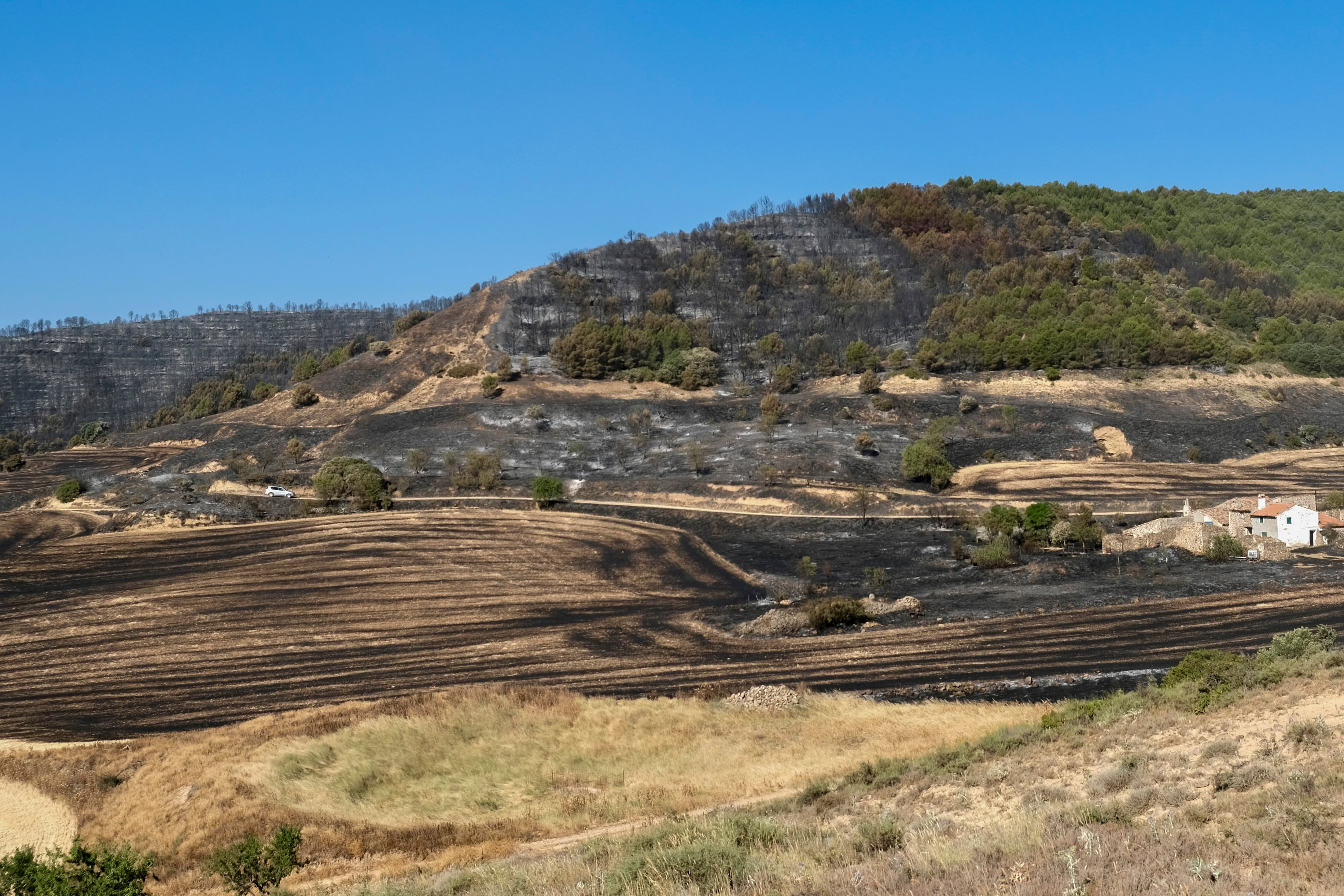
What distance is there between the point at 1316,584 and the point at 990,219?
11510 cm

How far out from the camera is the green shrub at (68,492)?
70.8 metres

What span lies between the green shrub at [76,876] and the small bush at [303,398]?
294 feet

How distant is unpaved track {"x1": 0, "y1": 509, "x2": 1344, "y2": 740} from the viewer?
98.5 ft

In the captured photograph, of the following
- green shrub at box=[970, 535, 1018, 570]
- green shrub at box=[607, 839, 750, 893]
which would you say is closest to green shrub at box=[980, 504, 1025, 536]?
green shrub at box=[970, 535, 1018, 570]

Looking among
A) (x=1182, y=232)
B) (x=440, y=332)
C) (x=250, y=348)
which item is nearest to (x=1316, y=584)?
(x=440, y=332)

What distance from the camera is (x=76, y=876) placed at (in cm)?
1359

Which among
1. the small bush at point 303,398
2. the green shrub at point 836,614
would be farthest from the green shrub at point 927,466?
the small bush at point 303,398

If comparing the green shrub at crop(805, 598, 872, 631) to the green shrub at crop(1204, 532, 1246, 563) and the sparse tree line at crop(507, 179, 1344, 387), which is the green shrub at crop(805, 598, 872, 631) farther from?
the sparse tree line at crop(507, 179, 1344, 387)

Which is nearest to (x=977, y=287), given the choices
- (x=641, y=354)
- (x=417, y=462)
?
(x=641, y=354)

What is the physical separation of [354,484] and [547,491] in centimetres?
1393

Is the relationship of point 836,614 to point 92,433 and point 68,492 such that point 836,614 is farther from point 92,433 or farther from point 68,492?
point 92,433

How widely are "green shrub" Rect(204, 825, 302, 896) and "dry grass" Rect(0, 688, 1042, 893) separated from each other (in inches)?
81.1

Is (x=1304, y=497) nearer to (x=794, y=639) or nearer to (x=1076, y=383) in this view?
(x=794, y=639)

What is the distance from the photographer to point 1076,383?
296ft
